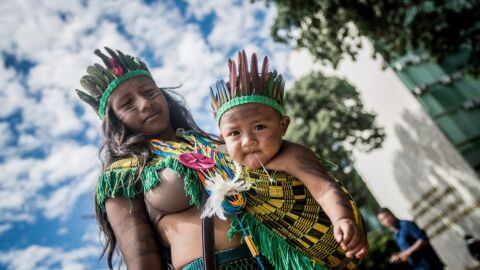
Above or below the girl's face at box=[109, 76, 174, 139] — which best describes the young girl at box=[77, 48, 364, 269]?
below

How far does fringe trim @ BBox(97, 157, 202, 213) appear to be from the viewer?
1.44m

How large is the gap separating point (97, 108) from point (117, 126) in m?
0.18

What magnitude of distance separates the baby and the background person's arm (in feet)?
1.76

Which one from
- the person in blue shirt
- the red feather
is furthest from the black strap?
the person in blue shirt

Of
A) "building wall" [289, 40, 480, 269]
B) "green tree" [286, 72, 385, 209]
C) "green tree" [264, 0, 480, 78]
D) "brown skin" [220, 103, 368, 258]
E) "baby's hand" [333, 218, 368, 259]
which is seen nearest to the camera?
"baby's hand" [333, 218, 368, 259]

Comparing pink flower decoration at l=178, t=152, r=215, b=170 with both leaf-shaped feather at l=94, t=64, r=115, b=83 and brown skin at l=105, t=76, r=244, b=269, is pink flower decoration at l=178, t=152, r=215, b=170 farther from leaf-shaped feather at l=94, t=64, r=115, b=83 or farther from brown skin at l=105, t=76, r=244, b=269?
leaf-shaped feather at l=94, t=64, r=115, b=83

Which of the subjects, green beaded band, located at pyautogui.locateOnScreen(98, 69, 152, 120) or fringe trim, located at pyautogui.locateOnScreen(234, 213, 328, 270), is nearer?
fringe trim, located at pyautogui.locateOnScreen(234, 213, 328, 270)

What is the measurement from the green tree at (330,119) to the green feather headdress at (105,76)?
10152 millimetres

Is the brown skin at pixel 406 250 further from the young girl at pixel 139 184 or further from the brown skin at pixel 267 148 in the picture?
the young girl at pixel 139 184

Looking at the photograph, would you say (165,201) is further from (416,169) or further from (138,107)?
(416,169)

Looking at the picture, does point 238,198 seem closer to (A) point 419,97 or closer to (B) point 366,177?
(A) point 419,97

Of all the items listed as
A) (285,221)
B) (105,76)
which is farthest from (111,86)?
(285,221)

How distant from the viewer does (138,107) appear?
65.7 inches

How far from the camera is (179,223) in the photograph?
4.68ft
